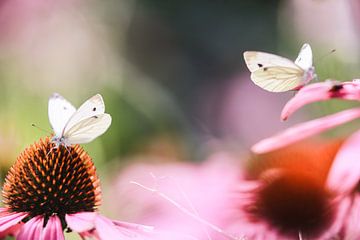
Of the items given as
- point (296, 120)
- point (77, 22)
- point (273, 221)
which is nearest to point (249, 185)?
point (273, 221)

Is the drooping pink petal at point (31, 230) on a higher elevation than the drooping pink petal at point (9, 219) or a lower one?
lower

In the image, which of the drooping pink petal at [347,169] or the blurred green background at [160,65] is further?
the blurred green background at [160,65]

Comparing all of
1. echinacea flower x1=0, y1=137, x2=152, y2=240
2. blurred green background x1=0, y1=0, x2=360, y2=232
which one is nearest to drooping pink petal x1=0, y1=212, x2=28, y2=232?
echinacea flower x1=0, y1=137, x2=152, y2=240

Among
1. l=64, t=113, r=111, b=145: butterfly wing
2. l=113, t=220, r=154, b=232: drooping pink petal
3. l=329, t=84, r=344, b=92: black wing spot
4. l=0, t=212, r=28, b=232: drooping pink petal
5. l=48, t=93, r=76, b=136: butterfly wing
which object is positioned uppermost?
l=329, t=84, r=344, b=92: black wing spot

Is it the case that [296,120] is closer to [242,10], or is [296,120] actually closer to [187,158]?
[187,158]

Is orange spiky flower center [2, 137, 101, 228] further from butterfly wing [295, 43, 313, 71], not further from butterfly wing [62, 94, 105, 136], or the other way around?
butterfly wing [295, 43, 313, 71]

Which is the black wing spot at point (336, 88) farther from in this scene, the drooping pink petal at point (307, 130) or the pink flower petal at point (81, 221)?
the pink flower petal at point (81, 221)

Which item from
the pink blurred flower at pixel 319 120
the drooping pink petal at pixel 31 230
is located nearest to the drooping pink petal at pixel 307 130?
the pink blurred flower at pixel 319 120
